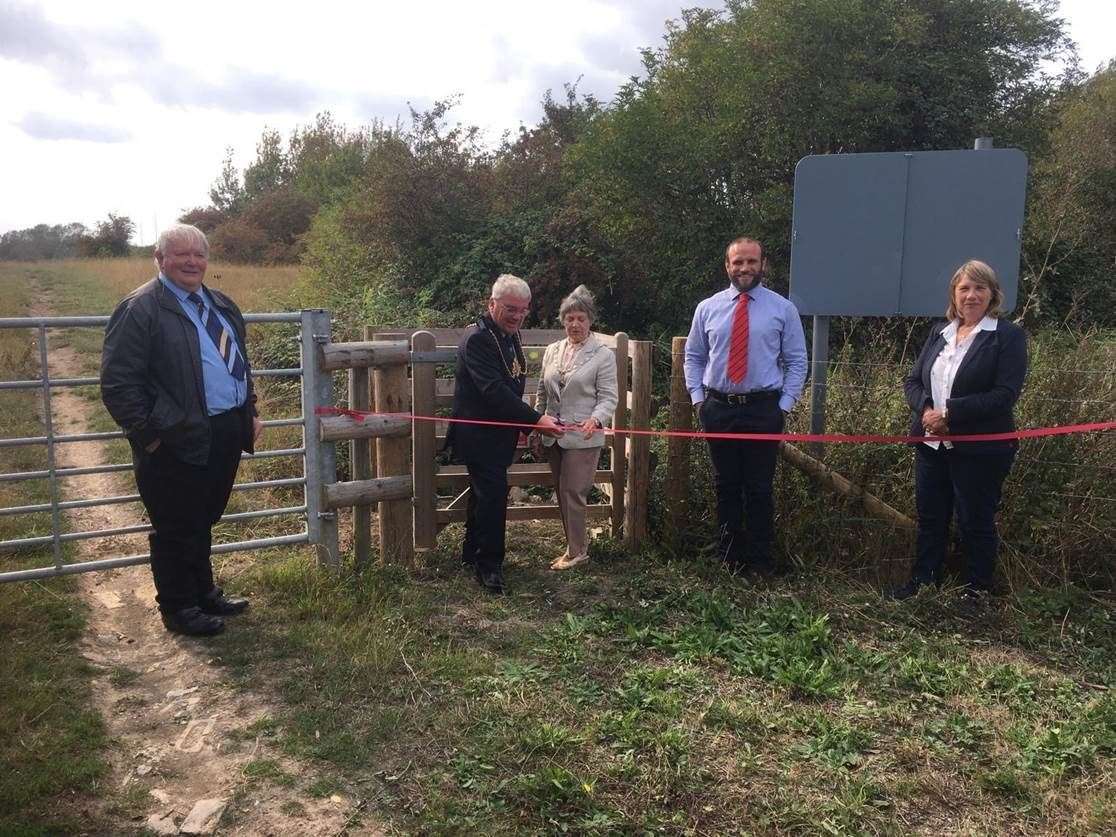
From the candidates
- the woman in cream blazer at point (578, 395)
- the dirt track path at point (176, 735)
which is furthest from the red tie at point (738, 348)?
the dirt track path at point (176, 735)

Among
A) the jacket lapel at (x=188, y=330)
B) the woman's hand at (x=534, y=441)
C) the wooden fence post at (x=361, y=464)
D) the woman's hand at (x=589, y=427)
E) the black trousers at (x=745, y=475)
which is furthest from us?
the woman's hand at (x=534, y=441)

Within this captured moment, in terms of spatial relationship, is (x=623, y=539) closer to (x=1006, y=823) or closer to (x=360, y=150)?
(x=1006, y=823)

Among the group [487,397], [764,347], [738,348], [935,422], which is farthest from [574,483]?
[935,422]

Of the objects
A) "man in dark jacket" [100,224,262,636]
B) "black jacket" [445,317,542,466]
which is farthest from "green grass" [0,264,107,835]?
"black jacket" [445,317,542,466]

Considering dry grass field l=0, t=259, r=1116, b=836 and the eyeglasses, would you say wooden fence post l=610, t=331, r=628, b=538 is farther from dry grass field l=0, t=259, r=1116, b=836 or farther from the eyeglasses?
the eyeglasses

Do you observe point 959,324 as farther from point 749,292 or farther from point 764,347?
point 749,292

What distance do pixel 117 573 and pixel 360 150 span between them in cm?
2607

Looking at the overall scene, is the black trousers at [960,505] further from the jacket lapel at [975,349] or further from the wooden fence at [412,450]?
the wooden fence at [412,450]

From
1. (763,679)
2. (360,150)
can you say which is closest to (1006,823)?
(763,679)

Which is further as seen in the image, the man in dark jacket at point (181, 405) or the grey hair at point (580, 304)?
the grey hair at point (580, 304)

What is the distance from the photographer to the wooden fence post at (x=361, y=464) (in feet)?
18.4

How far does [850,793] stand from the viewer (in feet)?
10.7

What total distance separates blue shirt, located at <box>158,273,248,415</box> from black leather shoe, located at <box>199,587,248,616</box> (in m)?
1.09

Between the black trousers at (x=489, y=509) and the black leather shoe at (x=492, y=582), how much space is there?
3 centimetres
